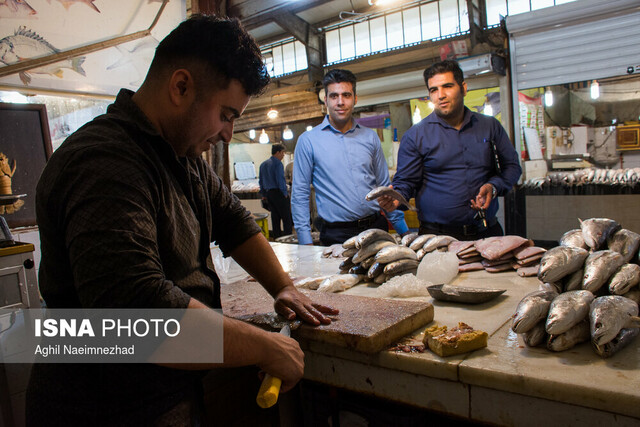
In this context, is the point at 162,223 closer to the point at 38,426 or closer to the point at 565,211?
the point at 38,426

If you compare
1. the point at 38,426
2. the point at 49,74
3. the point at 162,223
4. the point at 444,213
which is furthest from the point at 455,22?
the point at 38,426

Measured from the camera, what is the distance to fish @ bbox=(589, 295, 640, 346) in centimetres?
126

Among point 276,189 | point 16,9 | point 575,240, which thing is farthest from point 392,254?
point 276,189

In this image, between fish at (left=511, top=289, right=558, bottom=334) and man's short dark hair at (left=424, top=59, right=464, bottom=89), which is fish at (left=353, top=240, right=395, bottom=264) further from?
man's short dark hair at (left=424, top=59, right=464, bottom=89)

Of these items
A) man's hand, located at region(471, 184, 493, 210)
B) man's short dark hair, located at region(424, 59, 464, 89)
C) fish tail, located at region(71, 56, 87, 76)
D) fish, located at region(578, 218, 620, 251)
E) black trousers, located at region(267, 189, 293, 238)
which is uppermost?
fish tail, located at region(71, 56, 87, 76)

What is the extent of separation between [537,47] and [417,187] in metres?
3.59

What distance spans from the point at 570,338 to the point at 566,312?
3.3 inches

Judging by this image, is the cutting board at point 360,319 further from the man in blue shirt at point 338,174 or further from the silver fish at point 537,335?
→ the man in blue shirt at point 338,174

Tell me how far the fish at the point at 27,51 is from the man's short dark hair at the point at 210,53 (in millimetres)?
2122

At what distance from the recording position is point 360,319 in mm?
1635

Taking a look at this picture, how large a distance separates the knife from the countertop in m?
0.43

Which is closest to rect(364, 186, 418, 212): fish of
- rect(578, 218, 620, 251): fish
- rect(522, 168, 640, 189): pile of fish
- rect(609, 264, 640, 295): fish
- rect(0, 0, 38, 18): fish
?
rect(578, 218, 620, 251): fish

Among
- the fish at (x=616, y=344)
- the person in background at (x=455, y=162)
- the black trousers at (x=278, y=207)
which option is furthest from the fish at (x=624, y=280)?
the black trousers at (x=278, y=207)

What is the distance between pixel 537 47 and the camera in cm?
578
